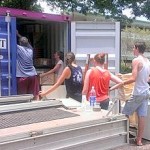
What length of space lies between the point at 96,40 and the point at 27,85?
172cm

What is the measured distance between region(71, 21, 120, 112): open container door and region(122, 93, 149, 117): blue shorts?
213 centimetres

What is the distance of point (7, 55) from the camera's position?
6.65 m

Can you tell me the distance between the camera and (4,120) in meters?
2.84

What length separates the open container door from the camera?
A: 780 cm

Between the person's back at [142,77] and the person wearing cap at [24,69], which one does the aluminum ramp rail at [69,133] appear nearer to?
the person's back at [142,77]

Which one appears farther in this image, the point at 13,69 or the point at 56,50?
the point at 56,50

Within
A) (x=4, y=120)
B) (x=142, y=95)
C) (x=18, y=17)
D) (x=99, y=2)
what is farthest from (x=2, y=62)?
(x=99, y=2)

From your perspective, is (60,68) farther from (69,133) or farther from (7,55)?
(69,133)

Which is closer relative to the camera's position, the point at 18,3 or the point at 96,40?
the point at 96,40

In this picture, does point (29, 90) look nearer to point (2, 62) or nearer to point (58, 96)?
point (2, 62)

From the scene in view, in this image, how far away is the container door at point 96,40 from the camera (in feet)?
25.6

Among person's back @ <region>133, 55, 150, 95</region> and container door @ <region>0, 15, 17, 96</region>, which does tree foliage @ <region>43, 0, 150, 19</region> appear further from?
person's back @ <region>133, 55, 150, 95</region>

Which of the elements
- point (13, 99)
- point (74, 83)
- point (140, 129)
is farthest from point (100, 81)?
point (13, 99)

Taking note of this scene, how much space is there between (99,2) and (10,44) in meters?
12.9
